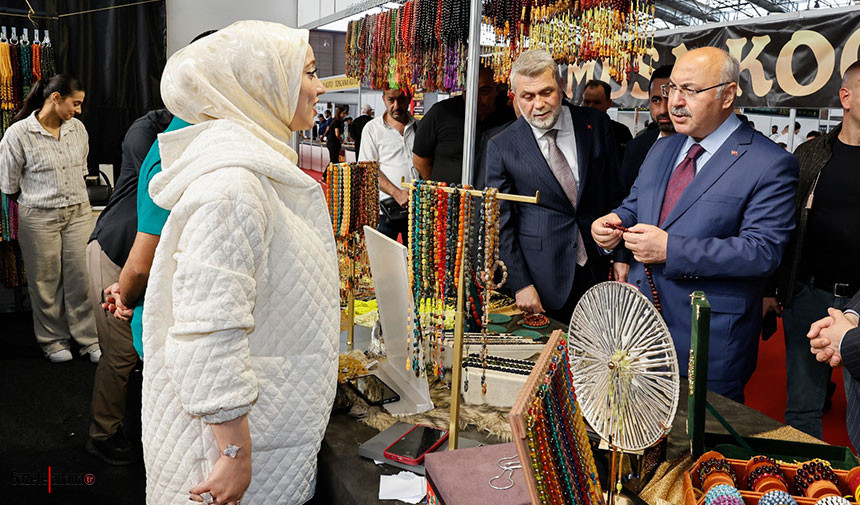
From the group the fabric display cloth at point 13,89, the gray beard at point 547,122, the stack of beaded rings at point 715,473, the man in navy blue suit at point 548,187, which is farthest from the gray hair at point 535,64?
the fabric display cloth at point 13,89

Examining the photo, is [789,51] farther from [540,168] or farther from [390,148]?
[390,148]

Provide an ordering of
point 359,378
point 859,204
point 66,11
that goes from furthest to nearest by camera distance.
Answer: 1. point 66,11
2. point 859,204
3. point 359,378

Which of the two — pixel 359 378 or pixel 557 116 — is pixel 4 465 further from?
pixel 557 116

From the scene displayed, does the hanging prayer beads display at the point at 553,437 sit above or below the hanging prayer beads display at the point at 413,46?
below

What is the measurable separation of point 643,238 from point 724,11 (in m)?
3.16

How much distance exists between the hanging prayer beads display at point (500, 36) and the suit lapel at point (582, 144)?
1.86 ft

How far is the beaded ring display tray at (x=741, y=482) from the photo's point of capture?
1174 millimetres

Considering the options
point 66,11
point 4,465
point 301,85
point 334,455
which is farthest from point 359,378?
point 66,11

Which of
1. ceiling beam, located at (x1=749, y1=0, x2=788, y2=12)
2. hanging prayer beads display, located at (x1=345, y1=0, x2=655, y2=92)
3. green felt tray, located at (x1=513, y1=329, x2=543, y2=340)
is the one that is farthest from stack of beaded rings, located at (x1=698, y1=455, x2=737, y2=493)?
ceiling beam, located at (x1=749, y1=0, x2=788, y2=12)

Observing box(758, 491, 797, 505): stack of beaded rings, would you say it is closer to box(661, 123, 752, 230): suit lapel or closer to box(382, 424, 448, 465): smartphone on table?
box(382, 424, 448, 465): smartphone on table

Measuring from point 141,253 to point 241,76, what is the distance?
1.99ft

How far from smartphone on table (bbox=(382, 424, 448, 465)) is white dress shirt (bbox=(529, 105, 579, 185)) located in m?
1.44

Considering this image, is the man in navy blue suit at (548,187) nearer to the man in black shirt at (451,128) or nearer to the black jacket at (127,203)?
the man in black shirt at (451,128)

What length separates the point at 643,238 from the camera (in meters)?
2.01
